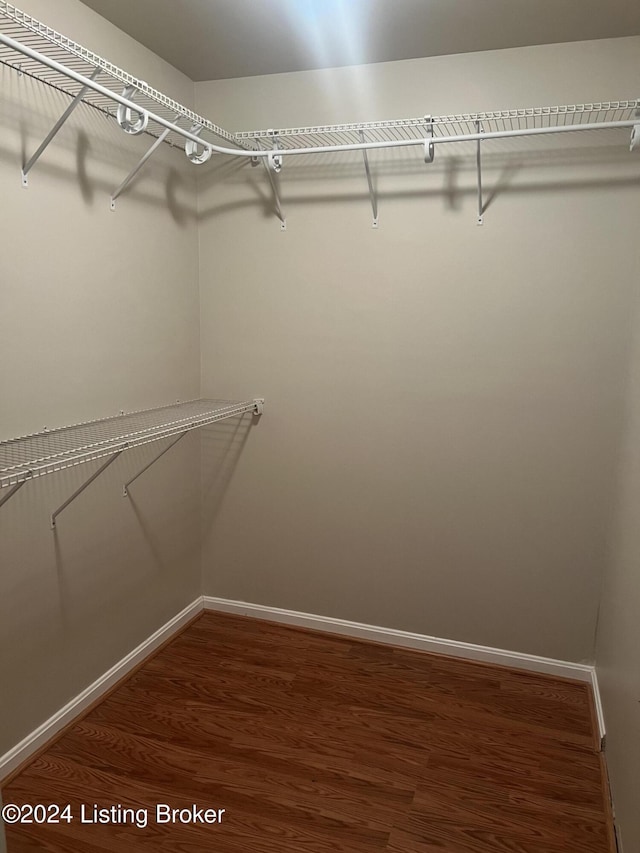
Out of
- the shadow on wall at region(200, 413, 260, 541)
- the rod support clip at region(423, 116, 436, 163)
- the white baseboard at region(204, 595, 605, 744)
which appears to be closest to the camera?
the rod support clip at region(423, 116, 436, 163)

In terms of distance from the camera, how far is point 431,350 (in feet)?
8.45

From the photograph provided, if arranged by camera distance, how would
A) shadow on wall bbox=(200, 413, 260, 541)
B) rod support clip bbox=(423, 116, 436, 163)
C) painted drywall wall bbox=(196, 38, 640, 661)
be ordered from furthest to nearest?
shadow on wall bbox=(200, 413, 260, 541) → painted drywall wall bbox=(196, 38, 640, 661) → rod support clip bbox=(423, 116, 436, 163)

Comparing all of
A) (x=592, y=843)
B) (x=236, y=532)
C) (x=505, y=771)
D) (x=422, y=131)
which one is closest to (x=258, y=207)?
(x=422, y=131)

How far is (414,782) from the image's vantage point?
1.98m

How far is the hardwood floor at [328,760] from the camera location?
1.78m

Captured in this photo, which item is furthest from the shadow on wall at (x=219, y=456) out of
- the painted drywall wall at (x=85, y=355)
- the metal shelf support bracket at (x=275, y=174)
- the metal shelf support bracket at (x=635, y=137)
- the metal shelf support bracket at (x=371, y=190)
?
the metal shelf support bracket at (x=635, y=137)

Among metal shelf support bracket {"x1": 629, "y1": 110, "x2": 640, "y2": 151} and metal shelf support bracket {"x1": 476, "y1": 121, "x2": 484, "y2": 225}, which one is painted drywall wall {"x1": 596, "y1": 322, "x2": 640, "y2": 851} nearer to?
metal shelf support bracket {"x1": 629, "y1": 110, "x2": 640, "y2": 151}

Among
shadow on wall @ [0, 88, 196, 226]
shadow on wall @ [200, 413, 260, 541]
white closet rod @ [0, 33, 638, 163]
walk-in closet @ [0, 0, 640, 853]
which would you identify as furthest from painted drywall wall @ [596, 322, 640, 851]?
shadow on wall @ [0, 88, 196, 226]

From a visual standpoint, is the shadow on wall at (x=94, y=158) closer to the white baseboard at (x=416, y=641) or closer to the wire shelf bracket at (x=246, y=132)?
the wire shelf bracket at (x=246, y=132)

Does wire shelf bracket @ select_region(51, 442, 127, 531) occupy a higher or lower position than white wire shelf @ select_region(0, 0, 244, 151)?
lower

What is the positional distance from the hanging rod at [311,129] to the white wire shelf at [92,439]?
0.93m

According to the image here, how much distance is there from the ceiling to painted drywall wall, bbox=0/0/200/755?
0.56 ft

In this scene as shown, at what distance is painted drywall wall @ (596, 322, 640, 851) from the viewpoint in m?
1.61

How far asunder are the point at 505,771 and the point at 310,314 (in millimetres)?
1797
